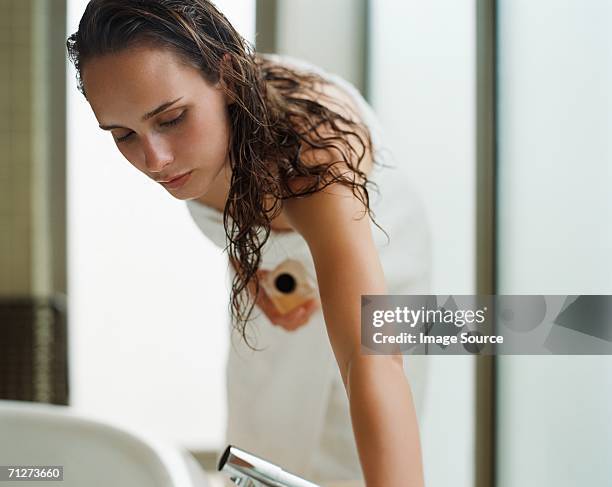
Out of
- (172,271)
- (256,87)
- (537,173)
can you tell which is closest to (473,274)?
(537,173)

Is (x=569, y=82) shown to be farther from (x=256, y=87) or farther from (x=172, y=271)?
(x=172, y=271)

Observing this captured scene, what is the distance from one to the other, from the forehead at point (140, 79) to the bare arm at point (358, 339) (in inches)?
3.7

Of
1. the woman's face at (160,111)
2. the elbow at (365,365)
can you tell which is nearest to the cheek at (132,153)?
the woman's face at (160,111)

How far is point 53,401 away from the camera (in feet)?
2.66

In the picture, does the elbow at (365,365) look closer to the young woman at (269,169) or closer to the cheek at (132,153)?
the young woman at (269,169)

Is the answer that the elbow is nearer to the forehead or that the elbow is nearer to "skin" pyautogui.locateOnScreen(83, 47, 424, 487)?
"skin" pyautogui.locateOnScreen(83, 47, 424, 487)

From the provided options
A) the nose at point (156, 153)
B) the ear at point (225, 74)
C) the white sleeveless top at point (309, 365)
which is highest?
the ear at point (225, 74)

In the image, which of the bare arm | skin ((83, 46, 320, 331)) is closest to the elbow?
the bare arm

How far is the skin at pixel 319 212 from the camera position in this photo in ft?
1.24

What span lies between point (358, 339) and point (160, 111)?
0.56ft

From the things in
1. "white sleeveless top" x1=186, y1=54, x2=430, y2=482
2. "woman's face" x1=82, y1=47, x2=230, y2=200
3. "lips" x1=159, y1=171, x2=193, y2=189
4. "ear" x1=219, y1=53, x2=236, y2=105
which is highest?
"ear" x1=219, y1=53, x2=236, y2=105

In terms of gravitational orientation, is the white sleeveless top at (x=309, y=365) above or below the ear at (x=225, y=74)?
below

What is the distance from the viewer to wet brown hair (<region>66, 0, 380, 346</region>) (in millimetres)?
393

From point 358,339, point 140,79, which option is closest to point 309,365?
point 358,339
